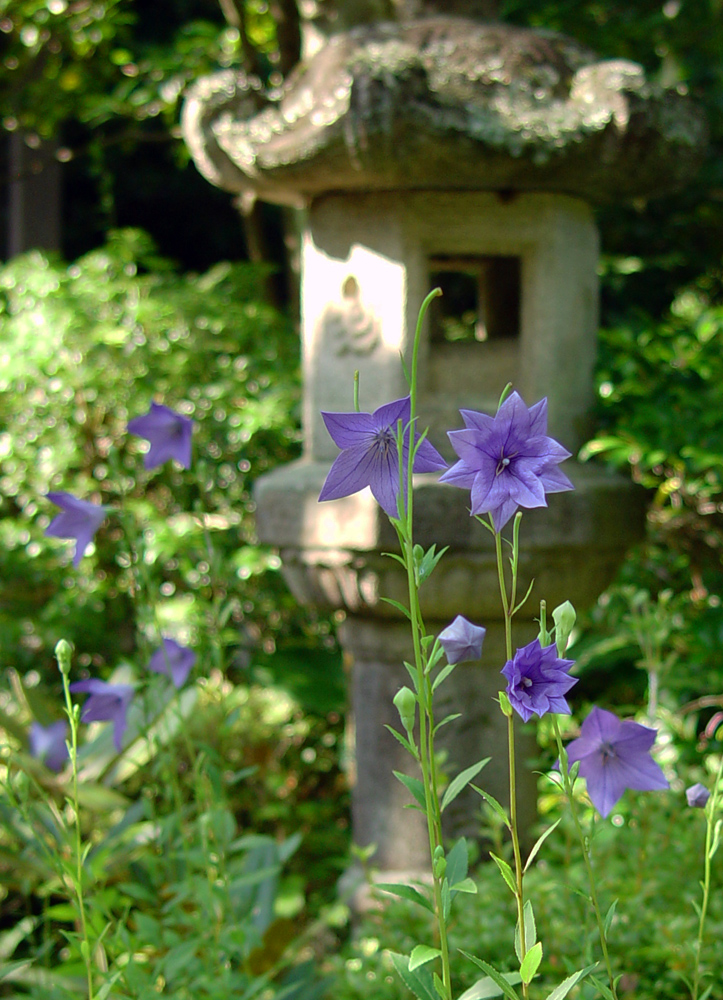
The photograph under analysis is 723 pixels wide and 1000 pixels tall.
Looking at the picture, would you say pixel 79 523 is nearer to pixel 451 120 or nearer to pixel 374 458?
pixel 374 458

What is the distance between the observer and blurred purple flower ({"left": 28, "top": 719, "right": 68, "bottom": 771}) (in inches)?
76.4

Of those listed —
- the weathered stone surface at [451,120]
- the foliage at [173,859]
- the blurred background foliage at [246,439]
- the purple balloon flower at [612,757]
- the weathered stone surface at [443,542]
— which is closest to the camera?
the purple balloon flower at [612,757]

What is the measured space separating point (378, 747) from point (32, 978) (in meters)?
0.92

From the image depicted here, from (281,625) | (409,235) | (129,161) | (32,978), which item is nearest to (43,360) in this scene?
(281,625)

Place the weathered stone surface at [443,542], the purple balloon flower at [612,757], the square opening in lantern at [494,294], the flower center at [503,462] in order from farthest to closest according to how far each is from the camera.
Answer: the square opening in lantern at [494,294]
the weathered stone surface at [443,542]
the purple balloon flower at [612,757]
the flower center at [503,462]

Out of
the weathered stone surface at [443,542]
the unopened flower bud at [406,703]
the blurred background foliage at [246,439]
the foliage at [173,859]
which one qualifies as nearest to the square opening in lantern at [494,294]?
the blurred background foliage at [246,439]

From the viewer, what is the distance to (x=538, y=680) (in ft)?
2.61

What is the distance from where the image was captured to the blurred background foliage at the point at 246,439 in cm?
225

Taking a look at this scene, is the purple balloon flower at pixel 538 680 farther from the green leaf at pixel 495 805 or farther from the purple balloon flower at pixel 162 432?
the purple balloon flower at pixel 162 432

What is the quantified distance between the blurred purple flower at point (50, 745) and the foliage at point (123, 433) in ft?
3.10

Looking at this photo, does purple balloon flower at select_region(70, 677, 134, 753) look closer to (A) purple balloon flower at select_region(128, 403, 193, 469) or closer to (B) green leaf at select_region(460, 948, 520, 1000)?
(A) purple balloon flower at select_region(128, 403, 193, 469)

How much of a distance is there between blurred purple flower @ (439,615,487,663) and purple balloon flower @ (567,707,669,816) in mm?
225

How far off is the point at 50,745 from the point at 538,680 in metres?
1.47

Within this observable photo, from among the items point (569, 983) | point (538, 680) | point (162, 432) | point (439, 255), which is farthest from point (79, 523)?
point (439, 255)
